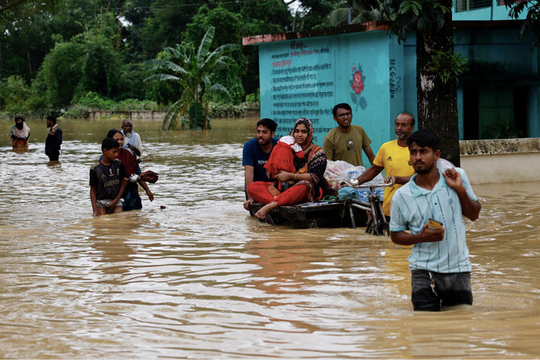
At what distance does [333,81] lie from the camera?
16.0m

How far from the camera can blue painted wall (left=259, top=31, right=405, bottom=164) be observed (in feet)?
48.0

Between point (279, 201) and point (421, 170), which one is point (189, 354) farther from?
point (279, 201)

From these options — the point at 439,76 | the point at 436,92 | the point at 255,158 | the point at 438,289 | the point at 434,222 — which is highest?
the point at 439,76

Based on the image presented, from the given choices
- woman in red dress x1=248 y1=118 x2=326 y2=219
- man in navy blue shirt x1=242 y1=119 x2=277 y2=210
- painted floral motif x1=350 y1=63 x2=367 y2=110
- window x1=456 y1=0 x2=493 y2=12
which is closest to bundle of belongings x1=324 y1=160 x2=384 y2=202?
woman in red dress x1=248 y1=118 x2=326 y2=219

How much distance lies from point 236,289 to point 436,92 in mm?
5991

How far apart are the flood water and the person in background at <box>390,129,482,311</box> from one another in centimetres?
26

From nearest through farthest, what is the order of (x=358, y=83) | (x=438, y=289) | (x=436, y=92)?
(x=438, y=289), (x=436, y=92), (x=358, y=83)

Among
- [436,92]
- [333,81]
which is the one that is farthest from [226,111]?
[436,92]

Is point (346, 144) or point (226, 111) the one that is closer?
point (346, 144)

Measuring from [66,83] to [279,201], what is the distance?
6275cm

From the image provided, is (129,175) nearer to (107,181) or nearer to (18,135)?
(107,181)

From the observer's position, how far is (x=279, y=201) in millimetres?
9719

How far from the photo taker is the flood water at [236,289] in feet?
16.1

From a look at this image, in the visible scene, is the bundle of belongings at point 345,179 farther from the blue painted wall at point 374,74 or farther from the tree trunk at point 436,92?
the blue painted wall at point 374,74
